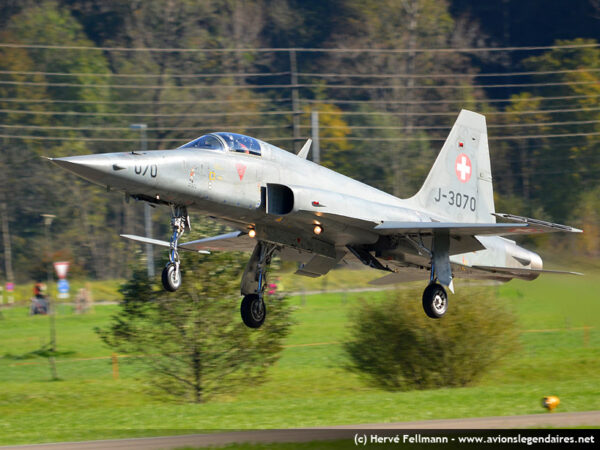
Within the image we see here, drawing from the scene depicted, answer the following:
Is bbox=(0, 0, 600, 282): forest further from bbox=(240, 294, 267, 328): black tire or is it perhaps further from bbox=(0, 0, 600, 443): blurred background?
bbox=(240, 294, 267, 328): black tire

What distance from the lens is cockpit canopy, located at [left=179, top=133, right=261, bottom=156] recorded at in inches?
650

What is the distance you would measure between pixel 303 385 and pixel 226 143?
15224 millimetres

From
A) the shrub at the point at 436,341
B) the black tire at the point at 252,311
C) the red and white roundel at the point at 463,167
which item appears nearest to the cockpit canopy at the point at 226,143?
the black tire at the point at 252,311

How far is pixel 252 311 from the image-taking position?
18984mm

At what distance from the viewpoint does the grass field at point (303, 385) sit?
731 inches

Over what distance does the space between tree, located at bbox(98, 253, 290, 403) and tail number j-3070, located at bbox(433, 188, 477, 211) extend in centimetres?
739

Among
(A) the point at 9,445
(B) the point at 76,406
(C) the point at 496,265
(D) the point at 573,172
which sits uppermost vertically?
(D) the point at 573,172

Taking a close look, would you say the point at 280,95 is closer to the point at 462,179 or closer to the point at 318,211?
the point at 462,179

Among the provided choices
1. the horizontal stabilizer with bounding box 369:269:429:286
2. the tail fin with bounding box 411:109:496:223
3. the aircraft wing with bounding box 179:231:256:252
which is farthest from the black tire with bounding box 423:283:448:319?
the aircraft wing with bounding box 179:231:256:252

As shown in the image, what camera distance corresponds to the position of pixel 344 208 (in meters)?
17.7

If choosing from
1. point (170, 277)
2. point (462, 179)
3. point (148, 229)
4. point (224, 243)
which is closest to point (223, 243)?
point (224, 243)

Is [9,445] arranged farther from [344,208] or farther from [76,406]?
[76,406]

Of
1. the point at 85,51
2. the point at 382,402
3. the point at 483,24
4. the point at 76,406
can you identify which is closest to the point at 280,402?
the point at 382,402

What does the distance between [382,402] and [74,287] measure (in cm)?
3635
